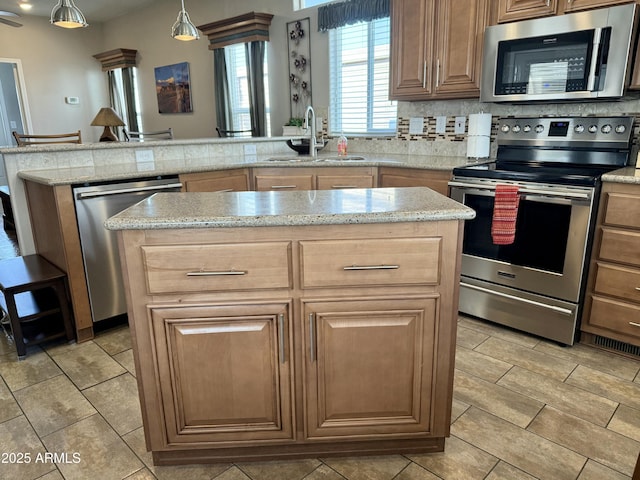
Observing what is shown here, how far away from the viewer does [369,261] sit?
1.34 meters

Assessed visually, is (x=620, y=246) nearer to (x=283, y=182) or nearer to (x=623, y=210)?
(x=623, y=210)

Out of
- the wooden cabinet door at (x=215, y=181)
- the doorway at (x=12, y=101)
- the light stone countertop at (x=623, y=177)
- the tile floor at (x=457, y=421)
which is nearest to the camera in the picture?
the tile floor at (x=457, y=421)

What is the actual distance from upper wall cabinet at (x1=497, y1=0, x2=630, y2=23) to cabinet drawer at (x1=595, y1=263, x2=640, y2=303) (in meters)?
1.33

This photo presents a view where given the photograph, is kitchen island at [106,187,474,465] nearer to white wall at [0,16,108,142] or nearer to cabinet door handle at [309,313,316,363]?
cabinet door handle at [309,313,316,363]

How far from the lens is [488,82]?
2719 millimetres

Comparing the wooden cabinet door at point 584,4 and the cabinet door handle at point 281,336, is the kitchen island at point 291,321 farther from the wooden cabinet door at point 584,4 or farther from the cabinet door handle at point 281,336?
the wooden cabinet door at point 584,4

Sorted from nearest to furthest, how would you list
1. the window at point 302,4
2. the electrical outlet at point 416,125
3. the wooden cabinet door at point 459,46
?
the wooden cabinet door at point 459,46 < the electrical outlet at point 416,125 < the window at point 302,4

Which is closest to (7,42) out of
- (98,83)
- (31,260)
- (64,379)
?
(98,83)

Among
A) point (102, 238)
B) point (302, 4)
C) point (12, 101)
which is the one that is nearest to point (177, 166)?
point (102, 238)

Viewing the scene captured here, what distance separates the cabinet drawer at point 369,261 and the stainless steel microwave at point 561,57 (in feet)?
5.54

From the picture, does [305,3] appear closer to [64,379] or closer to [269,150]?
[269,150]

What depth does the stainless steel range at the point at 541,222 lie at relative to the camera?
227 cm

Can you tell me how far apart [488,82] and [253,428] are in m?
2.35

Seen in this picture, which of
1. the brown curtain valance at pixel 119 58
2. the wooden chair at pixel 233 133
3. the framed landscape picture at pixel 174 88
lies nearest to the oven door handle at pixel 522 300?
the wooden chair at pixel 233 133
